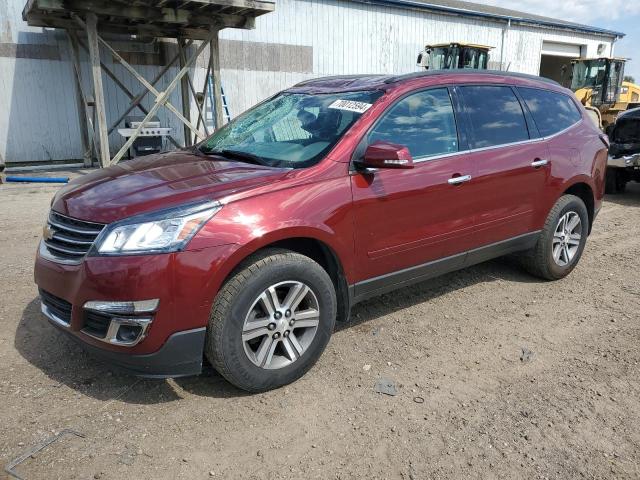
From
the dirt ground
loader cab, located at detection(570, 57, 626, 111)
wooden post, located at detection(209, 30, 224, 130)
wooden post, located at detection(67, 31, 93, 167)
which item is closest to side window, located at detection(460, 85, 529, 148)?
the dirt ground

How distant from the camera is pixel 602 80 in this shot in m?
18.8

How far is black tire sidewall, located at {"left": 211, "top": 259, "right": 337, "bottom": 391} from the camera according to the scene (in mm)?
2734

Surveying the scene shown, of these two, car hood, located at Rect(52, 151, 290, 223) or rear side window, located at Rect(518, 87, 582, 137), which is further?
rear side window, located at Rect(518, 87, 582, 137)

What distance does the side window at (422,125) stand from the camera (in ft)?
11.3

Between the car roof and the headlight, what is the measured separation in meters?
1.73

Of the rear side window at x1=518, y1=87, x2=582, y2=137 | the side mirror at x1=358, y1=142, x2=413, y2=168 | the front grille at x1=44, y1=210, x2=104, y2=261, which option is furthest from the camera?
the rear side window at x1=518, y1=87, x2=582, y2=137

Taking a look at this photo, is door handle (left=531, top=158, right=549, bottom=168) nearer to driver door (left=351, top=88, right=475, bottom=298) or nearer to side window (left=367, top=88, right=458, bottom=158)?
driver door (left=351, top=88, right=475, bottom=298)

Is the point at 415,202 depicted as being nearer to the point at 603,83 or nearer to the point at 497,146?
the point at 497,146

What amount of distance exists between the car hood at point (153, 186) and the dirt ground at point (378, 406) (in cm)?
105

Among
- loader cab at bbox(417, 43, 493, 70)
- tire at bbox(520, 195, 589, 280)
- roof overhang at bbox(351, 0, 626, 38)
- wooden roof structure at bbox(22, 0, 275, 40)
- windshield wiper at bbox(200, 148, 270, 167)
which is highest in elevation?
roof overhang at bbox(351, 0, 626, 38)

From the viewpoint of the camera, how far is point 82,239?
272cm

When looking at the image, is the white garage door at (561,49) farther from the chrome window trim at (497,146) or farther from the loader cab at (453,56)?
the chrome window trim at (497,146)

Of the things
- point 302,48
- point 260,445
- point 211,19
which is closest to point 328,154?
point 260,445

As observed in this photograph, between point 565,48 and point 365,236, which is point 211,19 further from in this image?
point 565,48
